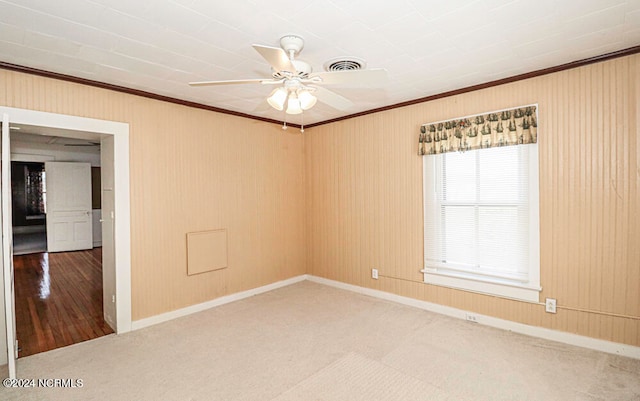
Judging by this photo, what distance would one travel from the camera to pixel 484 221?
3.53 metres

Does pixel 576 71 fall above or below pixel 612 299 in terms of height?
above

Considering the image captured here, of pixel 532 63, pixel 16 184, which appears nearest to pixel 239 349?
pixel 532 63

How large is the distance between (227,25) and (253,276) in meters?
3.37

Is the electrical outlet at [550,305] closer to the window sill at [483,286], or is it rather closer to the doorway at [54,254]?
the window sill at [483,286]

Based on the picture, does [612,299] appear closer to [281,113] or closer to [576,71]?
[576,71]

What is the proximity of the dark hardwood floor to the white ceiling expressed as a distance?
259cm

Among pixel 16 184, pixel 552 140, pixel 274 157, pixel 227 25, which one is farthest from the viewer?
pixel 16 184

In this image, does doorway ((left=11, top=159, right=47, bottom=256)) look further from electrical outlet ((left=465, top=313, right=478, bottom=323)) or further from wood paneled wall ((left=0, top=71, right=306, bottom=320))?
electrical outlet ((left=465, top=313, right=478, bottom=323))

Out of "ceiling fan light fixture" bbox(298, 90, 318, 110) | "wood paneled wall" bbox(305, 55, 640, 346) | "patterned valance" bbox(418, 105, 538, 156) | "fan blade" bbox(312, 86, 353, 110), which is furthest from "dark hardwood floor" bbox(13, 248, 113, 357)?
"patterned valance" bbox(418, 105, 538, 156)

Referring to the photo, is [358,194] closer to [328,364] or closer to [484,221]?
[484,221]

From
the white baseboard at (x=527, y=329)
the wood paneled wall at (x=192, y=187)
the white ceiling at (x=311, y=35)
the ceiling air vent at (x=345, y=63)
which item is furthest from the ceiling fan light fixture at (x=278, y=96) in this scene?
the white baseboard at (x=527, y=329)

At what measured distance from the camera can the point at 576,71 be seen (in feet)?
9.70

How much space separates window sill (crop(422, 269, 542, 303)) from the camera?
319 centimetres

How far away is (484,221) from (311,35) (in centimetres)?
261
